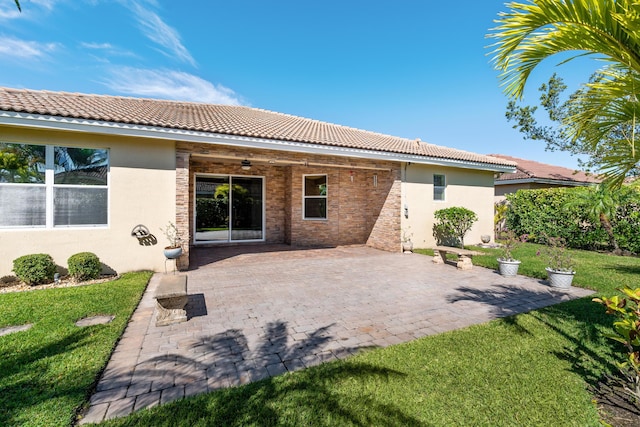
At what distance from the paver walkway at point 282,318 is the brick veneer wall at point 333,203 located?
3845mm

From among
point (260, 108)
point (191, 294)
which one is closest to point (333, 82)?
point (260, 108)

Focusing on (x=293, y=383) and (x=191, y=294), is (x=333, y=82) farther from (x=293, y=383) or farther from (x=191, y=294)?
(x=293, y=383)

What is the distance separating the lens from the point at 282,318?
5062 mm

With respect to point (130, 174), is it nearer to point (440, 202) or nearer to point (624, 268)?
point (440, 202)

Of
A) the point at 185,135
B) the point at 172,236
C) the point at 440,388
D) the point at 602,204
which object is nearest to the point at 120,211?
the point at 172,236

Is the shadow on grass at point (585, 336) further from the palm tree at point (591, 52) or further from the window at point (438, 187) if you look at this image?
the window at point (438, 187)

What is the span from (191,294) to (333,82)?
14406 mm

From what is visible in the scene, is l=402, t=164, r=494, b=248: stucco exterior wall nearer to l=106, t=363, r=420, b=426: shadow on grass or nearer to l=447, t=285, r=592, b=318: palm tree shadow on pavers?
l=447, t=285, r=592, b=318: palm tree shadow on pavers

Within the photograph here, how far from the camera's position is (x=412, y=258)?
1081 centimetres

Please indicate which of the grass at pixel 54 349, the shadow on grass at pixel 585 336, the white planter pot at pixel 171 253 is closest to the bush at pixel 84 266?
the grass at pixel 54 349

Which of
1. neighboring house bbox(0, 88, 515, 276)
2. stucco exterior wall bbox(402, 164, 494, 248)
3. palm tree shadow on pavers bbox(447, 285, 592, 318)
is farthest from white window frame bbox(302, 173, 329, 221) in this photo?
palm tree shadow on pavers bbox(447, 285, 592, 318)

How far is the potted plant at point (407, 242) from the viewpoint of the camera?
39.2 feet

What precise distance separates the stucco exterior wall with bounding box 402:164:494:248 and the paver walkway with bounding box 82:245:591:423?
3.51 meters

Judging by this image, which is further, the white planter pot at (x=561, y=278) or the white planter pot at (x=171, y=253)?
the white planter pot at (x=171, y=253)
